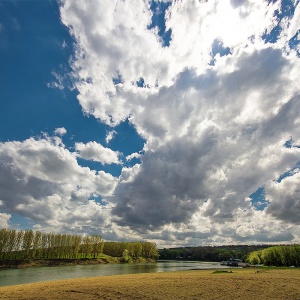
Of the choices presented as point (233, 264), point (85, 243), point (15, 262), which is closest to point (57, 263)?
point (15, 262)

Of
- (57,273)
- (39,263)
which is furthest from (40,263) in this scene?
(57,273)

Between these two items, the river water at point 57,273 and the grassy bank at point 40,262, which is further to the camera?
the grassy bank at point 40,262

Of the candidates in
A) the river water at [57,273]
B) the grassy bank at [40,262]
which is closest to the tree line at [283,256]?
the river water at [57,273]

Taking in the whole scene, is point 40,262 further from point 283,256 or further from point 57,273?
Result: point 283,256

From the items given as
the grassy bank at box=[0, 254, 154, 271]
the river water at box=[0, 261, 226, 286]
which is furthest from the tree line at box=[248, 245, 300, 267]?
the grassy bank at box=[0, 254, 154, 271]

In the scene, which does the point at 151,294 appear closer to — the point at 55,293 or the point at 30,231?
the point at 55,293

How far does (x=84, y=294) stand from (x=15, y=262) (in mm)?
123559

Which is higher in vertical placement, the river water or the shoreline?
the shoreline

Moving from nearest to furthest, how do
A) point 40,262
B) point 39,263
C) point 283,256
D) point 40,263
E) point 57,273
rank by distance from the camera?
point 57,273 → point 283,256 → point 39,263 → point 40,263 → point 40,262

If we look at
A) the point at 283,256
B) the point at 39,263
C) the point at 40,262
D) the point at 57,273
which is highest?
the point at 40,262

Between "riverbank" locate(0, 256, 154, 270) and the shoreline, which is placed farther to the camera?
"riverbank" locate(0, 256, 154, 270)

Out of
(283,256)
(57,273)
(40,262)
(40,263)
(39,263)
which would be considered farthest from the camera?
(40,262)

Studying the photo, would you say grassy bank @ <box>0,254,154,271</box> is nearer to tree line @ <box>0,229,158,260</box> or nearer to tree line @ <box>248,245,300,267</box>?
tree line @ <box>0,229,158,260</box>

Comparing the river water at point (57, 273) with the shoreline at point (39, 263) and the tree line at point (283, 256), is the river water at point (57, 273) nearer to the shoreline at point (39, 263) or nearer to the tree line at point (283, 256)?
the shoreline at point (39, 263)
